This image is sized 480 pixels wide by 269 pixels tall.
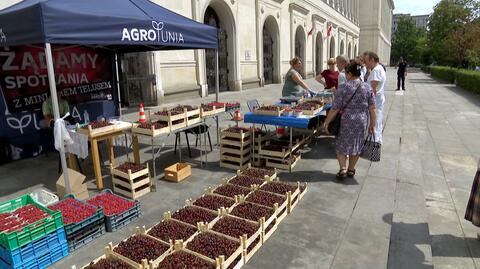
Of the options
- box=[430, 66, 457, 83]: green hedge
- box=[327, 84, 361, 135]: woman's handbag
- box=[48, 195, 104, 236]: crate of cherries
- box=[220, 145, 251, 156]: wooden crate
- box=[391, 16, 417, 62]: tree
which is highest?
box=[391, 16, 417, 62]: tree

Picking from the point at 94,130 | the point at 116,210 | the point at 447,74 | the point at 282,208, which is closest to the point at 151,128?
the point at 94,130

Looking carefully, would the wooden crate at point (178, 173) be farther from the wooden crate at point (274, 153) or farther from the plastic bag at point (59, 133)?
the plastic bag at point (59, 133)

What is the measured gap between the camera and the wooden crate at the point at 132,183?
15.9ft

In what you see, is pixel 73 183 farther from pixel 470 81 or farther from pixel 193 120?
pixel 470 81

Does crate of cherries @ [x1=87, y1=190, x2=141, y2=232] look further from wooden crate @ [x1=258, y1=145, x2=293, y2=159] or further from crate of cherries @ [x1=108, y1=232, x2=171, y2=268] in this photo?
wooden crate @ [x1=258, y1=145, x2=293, y2=159]

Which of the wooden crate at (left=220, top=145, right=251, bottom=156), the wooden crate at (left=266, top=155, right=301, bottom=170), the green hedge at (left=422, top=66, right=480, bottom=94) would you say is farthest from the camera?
the green hedge at (left=422, top=66, right=480, bottom=94)

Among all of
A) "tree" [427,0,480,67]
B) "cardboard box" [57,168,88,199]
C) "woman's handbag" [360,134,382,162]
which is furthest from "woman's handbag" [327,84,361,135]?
"tree" [427,0,480,67]

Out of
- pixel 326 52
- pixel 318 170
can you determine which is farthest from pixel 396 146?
pixel 326 52

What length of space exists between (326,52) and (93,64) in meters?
35.4

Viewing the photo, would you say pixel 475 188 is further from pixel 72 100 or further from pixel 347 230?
pixel 72 100

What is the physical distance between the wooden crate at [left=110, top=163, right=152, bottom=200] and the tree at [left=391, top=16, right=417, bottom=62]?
11557 centimetres

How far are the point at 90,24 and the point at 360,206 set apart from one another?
14.6ft

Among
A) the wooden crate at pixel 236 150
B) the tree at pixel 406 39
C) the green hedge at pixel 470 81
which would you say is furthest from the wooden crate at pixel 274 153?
the tree at pixel 406 39

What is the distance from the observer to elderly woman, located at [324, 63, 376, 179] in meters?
5.03
